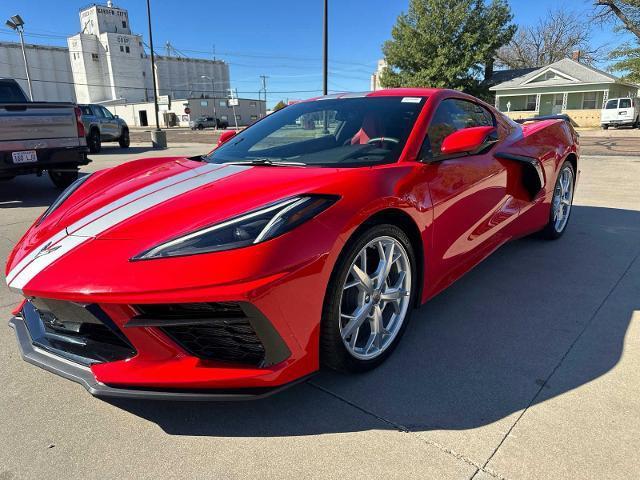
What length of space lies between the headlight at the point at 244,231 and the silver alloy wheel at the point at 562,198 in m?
3.19

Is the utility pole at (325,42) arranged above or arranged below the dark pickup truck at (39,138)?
above

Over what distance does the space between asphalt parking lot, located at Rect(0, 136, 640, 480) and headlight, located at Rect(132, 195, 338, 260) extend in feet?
2.56

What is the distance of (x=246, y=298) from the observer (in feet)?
5.33

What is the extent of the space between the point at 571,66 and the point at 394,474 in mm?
41210

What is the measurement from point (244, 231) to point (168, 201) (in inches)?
22.1

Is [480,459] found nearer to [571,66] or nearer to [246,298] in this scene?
[246,298]

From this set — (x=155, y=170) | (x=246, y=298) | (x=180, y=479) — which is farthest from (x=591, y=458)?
(x=155, y=170)

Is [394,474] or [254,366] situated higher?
[254,366]

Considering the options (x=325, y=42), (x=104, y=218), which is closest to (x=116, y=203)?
(x=104, y=218)

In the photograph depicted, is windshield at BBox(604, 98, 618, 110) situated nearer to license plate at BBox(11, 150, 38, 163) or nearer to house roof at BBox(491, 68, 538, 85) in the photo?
house roof at BBox(491, 68, 538, 85)

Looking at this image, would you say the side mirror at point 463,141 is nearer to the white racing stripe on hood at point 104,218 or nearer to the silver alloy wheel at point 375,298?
the silver alloy wheel at point 375,298

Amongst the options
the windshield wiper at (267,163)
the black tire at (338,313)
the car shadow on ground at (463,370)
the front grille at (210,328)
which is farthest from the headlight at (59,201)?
the black tire at (338,313)

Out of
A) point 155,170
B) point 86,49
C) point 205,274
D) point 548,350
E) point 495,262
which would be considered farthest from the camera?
point 86,49

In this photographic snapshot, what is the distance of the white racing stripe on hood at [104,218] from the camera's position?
75.9 inches
